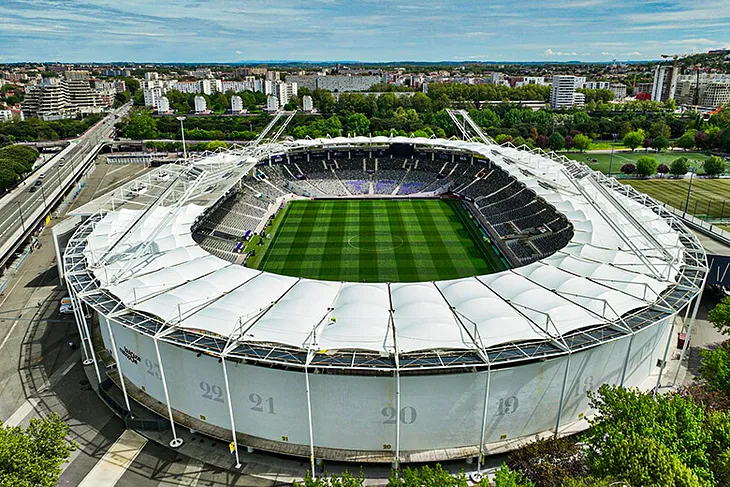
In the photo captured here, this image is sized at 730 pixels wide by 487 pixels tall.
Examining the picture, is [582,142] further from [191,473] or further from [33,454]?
[33,454]

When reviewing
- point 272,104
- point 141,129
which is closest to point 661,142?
point 272,104

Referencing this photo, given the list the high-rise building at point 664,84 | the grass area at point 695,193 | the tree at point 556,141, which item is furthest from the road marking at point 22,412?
the high-rise building at point 664,84

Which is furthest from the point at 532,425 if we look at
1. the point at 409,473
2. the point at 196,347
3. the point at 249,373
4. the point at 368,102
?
the point at 368,102

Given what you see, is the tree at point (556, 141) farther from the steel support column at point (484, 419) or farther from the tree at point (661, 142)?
the steel support column at point (484, 419)

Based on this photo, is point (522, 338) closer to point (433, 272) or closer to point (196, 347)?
point (196, 347)

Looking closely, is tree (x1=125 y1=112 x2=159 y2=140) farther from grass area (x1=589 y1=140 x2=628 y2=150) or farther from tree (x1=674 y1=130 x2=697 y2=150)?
tree (x1=674 y1=130 x2=697 y2=150)

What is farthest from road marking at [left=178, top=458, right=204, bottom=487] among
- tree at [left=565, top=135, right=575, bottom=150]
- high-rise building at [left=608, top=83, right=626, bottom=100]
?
high-rise building at [left=608, top=83, right=626, bottom=100]
